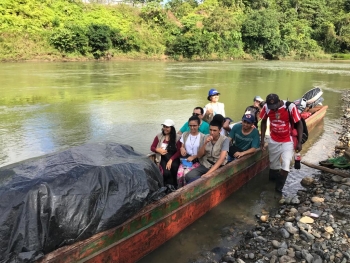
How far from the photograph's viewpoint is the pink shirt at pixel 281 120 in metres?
4.67

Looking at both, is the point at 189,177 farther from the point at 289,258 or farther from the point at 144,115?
the point at 144,115

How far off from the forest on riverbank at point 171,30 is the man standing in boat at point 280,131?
31705 mm

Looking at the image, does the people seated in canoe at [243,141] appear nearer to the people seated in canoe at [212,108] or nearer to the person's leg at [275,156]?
the person's leg at [275,156]

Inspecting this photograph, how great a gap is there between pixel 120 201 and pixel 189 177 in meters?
1.86

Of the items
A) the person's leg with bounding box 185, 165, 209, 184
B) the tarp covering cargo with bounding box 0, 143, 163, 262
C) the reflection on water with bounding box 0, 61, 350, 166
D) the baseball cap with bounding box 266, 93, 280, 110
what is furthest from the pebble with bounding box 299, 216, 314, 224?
the reflection on water with bounding box 0, 61, 350, 166

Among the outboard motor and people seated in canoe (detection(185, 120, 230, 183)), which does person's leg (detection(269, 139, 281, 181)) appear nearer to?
people seated in canoe (detection(185, 120, 230, 183))

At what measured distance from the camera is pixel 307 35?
2153 inches

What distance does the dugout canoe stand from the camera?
267cm

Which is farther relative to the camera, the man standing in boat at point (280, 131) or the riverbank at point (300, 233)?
Result: the man standing in boat at point (280, 131)

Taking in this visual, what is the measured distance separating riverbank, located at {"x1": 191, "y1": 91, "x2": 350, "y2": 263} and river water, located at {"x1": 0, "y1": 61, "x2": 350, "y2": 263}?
0.22 metres

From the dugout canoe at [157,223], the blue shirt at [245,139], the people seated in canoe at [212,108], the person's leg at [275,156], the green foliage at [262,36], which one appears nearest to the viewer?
the dugout canoe at [157,223]

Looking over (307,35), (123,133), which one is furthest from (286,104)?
(307,35)

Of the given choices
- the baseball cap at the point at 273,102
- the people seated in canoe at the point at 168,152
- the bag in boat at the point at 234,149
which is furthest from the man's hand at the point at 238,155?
the people seated in canoe at the point at 168,152

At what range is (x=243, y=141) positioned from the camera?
516 cm
